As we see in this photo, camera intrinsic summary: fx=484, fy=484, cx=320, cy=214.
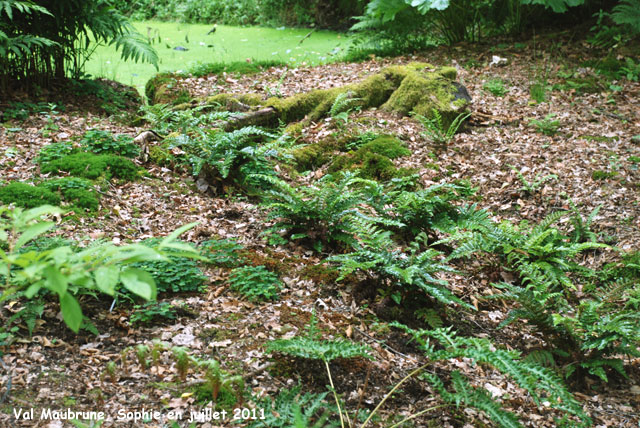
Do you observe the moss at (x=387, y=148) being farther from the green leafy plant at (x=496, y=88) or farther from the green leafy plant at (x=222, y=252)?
the green leafy plant at (x=222, y=252)

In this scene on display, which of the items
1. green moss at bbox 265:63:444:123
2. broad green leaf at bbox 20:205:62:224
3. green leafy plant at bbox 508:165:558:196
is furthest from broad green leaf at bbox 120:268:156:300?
green moss at bbox 265:63:444:123

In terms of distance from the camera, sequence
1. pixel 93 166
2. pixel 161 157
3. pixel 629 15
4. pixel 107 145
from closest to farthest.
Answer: pixel 93 166
pixel 107 145
pixel 161 157
pixel 629 15

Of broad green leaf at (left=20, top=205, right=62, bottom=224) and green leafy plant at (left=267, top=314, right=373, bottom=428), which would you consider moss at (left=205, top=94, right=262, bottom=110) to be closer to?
green leafy plant at (left=267, top=314, right=373, bottom=428)

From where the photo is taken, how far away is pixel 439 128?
17.8ft

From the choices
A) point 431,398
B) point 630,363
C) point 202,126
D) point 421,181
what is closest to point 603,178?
point 421,181

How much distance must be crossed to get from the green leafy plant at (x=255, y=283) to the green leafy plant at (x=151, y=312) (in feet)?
1.43

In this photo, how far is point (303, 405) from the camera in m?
2.19

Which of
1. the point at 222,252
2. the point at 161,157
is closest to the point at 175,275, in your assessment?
the point at 222,252

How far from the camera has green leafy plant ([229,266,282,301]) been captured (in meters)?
2.97

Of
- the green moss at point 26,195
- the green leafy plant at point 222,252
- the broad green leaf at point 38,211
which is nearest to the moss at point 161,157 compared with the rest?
the green moss at point 26,195

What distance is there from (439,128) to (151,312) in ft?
12.8

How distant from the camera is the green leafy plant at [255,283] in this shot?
297 cm

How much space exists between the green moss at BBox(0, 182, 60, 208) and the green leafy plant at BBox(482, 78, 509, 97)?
546 cm

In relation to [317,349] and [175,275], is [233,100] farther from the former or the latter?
[317,349]
